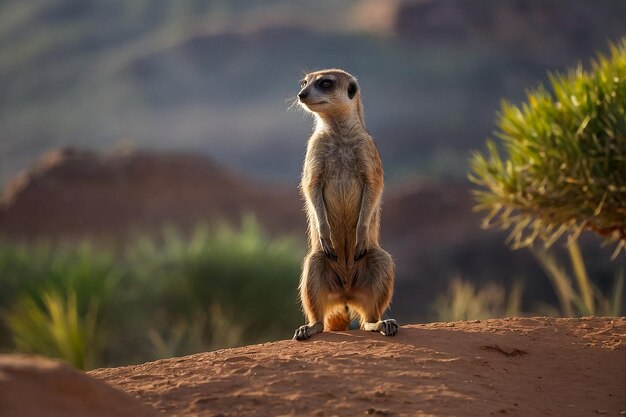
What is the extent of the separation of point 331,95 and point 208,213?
12647 mm

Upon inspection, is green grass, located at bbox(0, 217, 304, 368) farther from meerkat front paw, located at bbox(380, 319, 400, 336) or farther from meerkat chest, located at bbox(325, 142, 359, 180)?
meerkat front paw, located at bbox(380, 319, 400, 336)

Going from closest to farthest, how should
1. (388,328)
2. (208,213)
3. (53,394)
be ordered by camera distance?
(53,394), (388,328), (208,213)

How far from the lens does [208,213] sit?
1877 cm

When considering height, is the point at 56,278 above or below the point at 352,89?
below

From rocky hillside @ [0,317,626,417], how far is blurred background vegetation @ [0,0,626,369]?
6.90 feet

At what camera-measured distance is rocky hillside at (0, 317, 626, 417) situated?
379cm

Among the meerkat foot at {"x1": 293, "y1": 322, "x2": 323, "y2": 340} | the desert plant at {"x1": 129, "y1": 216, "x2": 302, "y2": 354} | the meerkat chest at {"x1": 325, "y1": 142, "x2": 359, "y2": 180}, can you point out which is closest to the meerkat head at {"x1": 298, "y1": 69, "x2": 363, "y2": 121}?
the meerkat chest at {"x1": 325, "y1": 142, "x2": 359, "y2": 180}

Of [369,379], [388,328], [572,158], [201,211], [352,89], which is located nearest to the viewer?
[369,379]

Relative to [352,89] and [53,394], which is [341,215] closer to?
[352,89]

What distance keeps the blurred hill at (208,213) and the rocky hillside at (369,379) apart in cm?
1054

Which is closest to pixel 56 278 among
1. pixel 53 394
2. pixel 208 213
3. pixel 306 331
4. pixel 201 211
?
pixel 306 331

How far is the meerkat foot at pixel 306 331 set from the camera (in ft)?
18.6

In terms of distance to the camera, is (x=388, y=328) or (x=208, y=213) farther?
(x=208, y=213)

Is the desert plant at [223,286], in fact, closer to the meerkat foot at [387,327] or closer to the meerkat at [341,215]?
the meerkat at [341,215]
